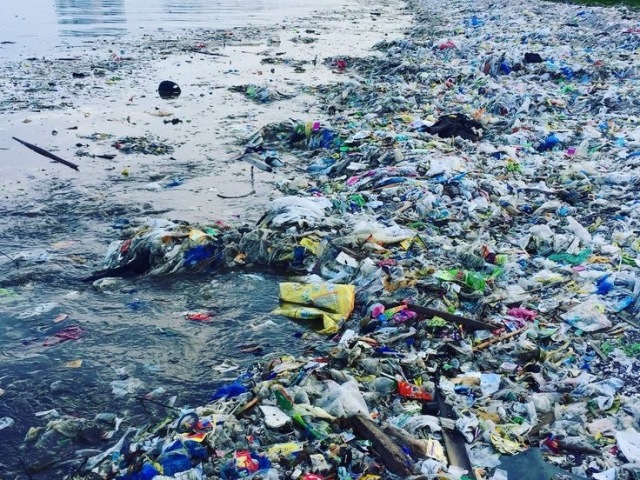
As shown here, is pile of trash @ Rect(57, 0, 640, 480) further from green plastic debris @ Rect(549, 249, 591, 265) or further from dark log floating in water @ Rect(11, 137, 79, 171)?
dark log floating in water @ Rect(11, 137, 79, 171)

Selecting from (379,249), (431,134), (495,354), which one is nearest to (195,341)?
(379,249)

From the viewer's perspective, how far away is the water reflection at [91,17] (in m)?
20.7

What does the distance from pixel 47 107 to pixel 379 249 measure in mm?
8427

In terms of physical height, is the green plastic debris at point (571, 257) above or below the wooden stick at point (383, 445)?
above

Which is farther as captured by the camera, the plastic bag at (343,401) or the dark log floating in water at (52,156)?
the dark log floating in water at (52,156)

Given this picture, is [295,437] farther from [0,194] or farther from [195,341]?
[0,194]

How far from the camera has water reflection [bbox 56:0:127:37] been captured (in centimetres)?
2067

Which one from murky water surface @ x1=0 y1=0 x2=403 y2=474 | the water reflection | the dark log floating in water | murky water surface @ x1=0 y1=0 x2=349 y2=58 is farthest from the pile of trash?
the water reflection

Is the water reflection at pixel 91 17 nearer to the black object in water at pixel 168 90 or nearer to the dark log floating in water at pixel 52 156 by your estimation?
the black object in water at pixel 168 90

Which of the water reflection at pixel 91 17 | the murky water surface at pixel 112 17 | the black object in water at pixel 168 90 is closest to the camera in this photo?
the black object in water at pixel 168 90

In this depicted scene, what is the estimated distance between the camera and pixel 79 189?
7.34m

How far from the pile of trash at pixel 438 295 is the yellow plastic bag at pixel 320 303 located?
0.6 inches

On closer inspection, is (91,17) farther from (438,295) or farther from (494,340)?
(494,340)

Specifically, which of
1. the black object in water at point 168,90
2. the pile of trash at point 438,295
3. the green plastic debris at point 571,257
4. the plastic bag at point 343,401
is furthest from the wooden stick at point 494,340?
the black object in water at point 168,90
